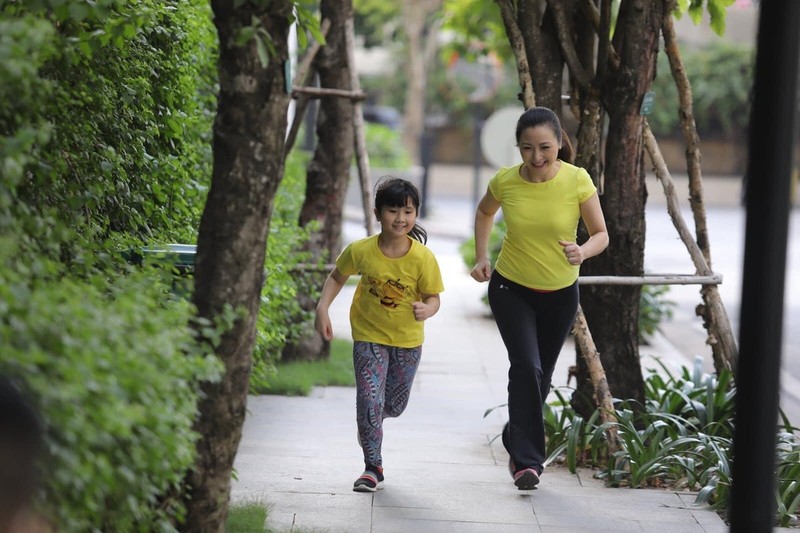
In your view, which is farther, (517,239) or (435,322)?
(435,322)

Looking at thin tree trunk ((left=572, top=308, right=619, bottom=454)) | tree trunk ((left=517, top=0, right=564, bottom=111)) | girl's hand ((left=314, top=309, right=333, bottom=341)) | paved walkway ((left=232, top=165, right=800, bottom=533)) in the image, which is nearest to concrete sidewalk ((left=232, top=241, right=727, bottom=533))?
paved walkway ((left=232, top=165, right=800, bottom=533))

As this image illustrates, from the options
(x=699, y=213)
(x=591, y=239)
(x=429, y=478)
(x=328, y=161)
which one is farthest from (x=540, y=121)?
(x=328, y=161)

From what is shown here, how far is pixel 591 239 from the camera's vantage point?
5711 mm

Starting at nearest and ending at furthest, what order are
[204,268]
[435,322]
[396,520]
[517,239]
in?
[204,268], [396,520], [517,239], [435,322]

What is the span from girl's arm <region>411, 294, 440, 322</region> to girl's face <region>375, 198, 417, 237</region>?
333 millimetres

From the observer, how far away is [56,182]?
4.60 meters

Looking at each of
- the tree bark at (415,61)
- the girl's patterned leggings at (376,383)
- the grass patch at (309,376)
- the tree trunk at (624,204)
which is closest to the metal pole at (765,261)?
the girl's patterned leggings at (376,383)

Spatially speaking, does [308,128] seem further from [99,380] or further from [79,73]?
[99,380]

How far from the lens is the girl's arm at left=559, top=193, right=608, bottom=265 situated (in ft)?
18.3

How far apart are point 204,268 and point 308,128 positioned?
15480 mm

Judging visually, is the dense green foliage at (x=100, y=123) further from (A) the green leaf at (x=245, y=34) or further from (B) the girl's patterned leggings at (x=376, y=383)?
(B) the girl's patterned leggings at (x=376, y=383)

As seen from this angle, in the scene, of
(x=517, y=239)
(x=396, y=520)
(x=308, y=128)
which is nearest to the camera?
(x=396, y=520)

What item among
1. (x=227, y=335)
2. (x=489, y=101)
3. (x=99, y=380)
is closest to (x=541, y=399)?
(x=227, y=335)

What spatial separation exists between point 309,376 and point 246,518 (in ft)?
13.0
